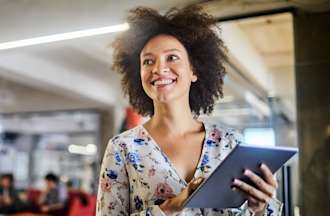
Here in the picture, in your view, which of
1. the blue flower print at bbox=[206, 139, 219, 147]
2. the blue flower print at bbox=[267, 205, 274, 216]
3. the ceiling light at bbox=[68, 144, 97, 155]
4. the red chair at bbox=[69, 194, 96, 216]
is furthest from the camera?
the ceiling light at bbox=[68, 144, 97, 155]

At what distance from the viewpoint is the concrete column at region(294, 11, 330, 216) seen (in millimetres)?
2846

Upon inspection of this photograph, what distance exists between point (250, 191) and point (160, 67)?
445 millimetres

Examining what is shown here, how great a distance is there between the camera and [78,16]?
11.3ft

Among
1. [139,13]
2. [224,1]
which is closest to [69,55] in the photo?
[224,1]

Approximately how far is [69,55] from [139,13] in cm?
478

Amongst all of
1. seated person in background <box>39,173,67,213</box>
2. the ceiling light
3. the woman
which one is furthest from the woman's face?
the ceiling light

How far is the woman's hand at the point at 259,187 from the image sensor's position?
1098 mm

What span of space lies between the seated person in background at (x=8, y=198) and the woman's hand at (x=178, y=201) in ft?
24.5

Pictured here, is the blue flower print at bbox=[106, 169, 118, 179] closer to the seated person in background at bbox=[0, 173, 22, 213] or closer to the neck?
the neck

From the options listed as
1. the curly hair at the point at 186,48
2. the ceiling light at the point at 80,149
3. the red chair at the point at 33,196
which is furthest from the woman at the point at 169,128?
the ceiling light at the point at 80,149

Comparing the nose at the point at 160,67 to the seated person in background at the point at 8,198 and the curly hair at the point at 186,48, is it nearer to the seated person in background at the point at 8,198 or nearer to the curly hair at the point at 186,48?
the curly hair at the point at 186,48

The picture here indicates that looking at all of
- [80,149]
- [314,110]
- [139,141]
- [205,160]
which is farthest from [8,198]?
[205,160]

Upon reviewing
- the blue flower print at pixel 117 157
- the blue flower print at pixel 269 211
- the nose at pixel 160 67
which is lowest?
the blue flower print at pixel 269 211

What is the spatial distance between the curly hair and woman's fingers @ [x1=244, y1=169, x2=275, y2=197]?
1.36 feet
